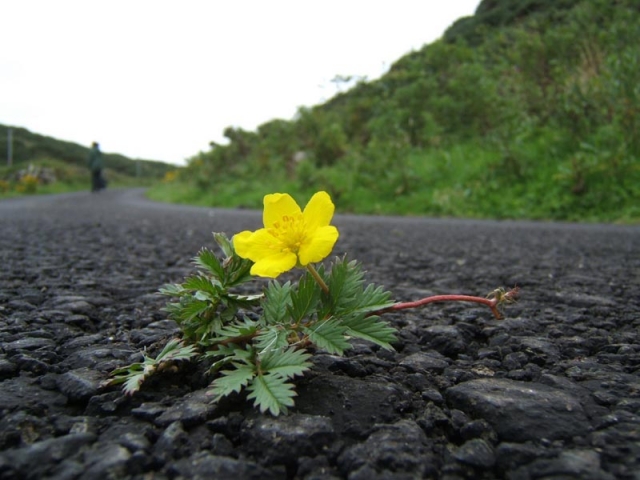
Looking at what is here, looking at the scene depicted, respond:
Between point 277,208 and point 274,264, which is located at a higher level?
point 277,208

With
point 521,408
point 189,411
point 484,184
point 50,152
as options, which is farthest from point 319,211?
point 50,152

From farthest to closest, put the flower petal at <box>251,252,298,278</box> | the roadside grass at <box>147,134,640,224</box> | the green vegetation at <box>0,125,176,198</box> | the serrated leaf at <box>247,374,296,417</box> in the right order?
the green vegetation at <box>0,125,176,198</box> → the roadside grass at <box>147,134,640,224</box> → the flower petal at <box>251,252,298,278</box> → the serrated leaf at <box>247,374,296,417</box>

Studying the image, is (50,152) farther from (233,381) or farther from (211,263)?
(233,381)

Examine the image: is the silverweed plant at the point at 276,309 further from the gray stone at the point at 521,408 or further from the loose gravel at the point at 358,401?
the gray stone at the point at 521,408

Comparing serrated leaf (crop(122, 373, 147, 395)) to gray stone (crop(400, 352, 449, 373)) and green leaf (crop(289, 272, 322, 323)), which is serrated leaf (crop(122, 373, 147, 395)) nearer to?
green leaf (crop(289, 272, 322, 323))

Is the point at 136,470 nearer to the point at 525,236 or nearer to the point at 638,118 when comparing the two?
the point at 525,236

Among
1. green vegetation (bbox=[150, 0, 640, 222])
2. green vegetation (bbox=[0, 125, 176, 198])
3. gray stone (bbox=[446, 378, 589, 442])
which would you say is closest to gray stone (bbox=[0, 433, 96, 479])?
gray stone (bbox=[446, 378, 589, 442])
